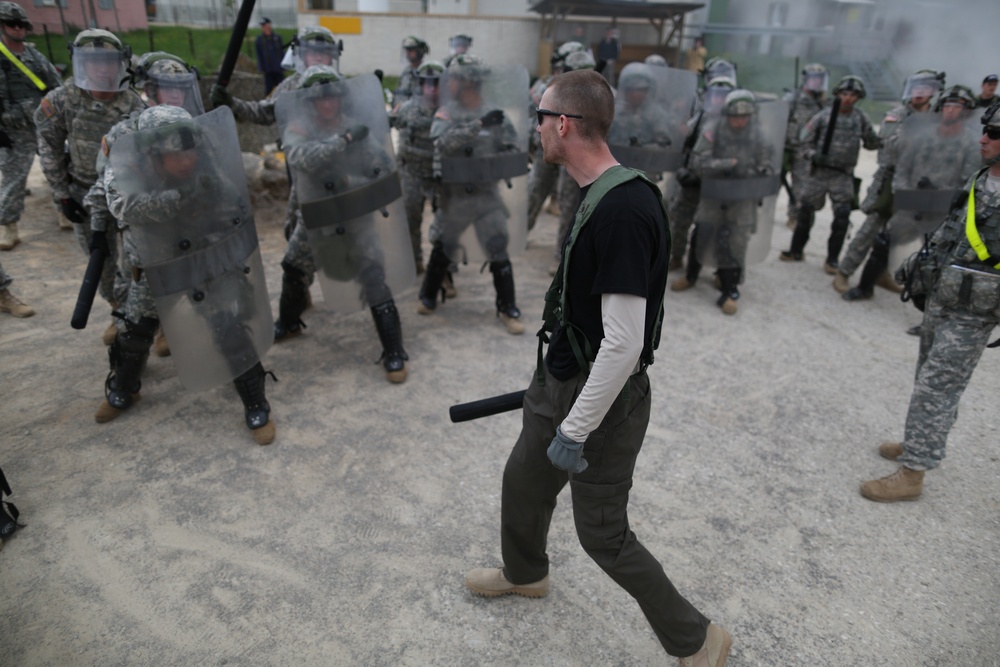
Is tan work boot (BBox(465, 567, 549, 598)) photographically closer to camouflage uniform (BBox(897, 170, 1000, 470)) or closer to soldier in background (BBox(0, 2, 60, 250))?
camouflage uniform (BBox(897, 170, 1000, 470))

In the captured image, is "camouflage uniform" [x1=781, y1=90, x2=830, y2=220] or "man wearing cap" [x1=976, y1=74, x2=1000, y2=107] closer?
"man wearing cap" [x1=976, y1=74, x2=1000, y2=107]

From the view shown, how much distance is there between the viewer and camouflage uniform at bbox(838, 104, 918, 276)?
521 centimetres

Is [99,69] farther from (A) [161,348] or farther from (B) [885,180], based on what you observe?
(B) [885,180]

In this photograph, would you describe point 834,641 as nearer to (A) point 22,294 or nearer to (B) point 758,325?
(B) point 758,325

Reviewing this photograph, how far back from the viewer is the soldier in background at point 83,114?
3.67 metres

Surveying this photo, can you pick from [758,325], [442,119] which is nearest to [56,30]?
[442,119]

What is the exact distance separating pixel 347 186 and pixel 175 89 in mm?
1191

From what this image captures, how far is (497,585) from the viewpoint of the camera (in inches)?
94.7

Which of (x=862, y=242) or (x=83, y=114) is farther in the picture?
(x=862, y=242)

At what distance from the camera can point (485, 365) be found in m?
4.27

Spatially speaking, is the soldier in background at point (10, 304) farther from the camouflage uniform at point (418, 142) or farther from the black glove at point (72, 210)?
the camouflage uniform at point (418, 142)

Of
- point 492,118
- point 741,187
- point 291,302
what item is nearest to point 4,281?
point 291,302

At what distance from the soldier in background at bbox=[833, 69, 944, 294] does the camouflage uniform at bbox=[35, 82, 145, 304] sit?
5.65 m

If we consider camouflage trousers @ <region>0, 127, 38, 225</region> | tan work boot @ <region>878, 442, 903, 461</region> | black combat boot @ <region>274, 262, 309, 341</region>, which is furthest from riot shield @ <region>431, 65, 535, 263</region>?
camouflage trousers @ <region>0, 127, 38, 225</region>
